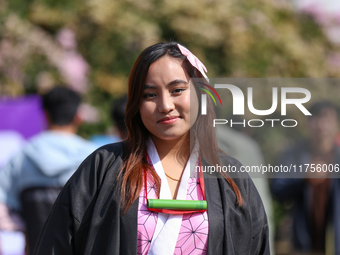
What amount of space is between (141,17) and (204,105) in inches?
161

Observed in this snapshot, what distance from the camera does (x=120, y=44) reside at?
5.64 m

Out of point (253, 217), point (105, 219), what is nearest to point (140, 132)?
point (105, 219)

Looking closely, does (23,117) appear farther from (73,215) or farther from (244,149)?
(73,215)

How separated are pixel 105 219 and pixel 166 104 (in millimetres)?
492

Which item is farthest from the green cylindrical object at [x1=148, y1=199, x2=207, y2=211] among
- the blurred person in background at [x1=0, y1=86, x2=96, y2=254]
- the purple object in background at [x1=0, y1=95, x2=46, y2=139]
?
the purple object in background at [x1=0, y1=95, x2=46, y2=139]

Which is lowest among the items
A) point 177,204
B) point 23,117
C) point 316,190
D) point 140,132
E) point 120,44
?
point 177,204

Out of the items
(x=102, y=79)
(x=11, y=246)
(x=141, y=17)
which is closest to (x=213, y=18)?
(x=141, y=17)

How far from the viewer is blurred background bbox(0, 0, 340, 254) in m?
5.34

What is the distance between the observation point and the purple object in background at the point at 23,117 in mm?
4223

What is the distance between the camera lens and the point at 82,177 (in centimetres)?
166

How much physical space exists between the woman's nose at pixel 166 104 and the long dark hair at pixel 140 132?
10 centimetres

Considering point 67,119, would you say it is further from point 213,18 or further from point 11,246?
point 213,18

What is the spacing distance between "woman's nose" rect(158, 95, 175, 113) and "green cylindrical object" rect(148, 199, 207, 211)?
1.14 ft

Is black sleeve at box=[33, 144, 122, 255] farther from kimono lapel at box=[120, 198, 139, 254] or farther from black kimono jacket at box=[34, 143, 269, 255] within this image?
kimono lapel at box=[120, 198, 139, 254]
